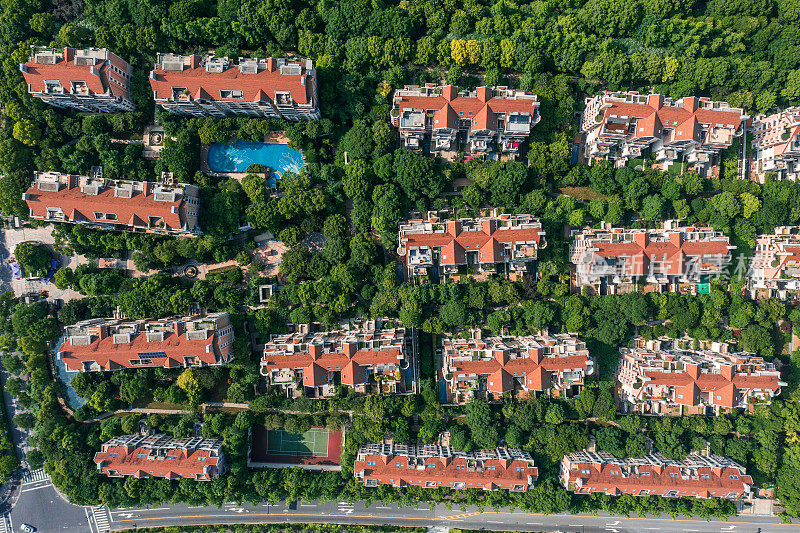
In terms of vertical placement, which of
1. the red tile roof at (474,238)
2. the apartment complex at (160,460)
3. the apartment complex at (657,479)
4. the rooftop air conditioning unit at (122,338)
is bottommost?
the apartment complex at (657,479)

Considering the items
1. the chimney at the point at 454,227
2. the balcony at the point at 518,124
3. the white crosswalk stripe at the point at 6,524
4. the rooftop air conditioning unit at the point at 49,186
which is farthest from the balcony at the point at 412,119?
the white crosswalk stripe at the point at 6,524

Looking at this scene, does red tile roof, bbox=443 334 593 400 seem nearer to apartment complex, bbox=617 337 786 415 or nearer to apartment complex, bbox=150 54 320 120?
apartment complex, bbox=617 337 786 415

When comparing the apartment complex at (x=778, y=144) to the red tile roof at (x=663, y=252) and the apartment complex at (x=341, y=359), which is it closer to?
the red tile roof at (x=663, y=252)

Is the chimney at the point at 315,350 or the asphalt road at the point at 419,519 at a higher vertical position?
the chimney at the point at 315,350

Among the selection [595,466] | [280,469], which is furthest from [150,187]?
[595,466]

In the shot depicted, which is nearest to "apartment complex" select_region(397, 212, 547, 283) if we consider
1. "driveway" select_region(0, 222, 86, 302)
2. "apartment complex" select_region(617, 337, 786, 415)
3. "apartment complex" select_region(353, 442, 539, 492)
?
"apartment complex" select_region(617, 337, 786, 415)

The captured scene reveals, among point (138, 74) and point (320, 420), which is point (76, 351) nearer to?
point (320, 420)
